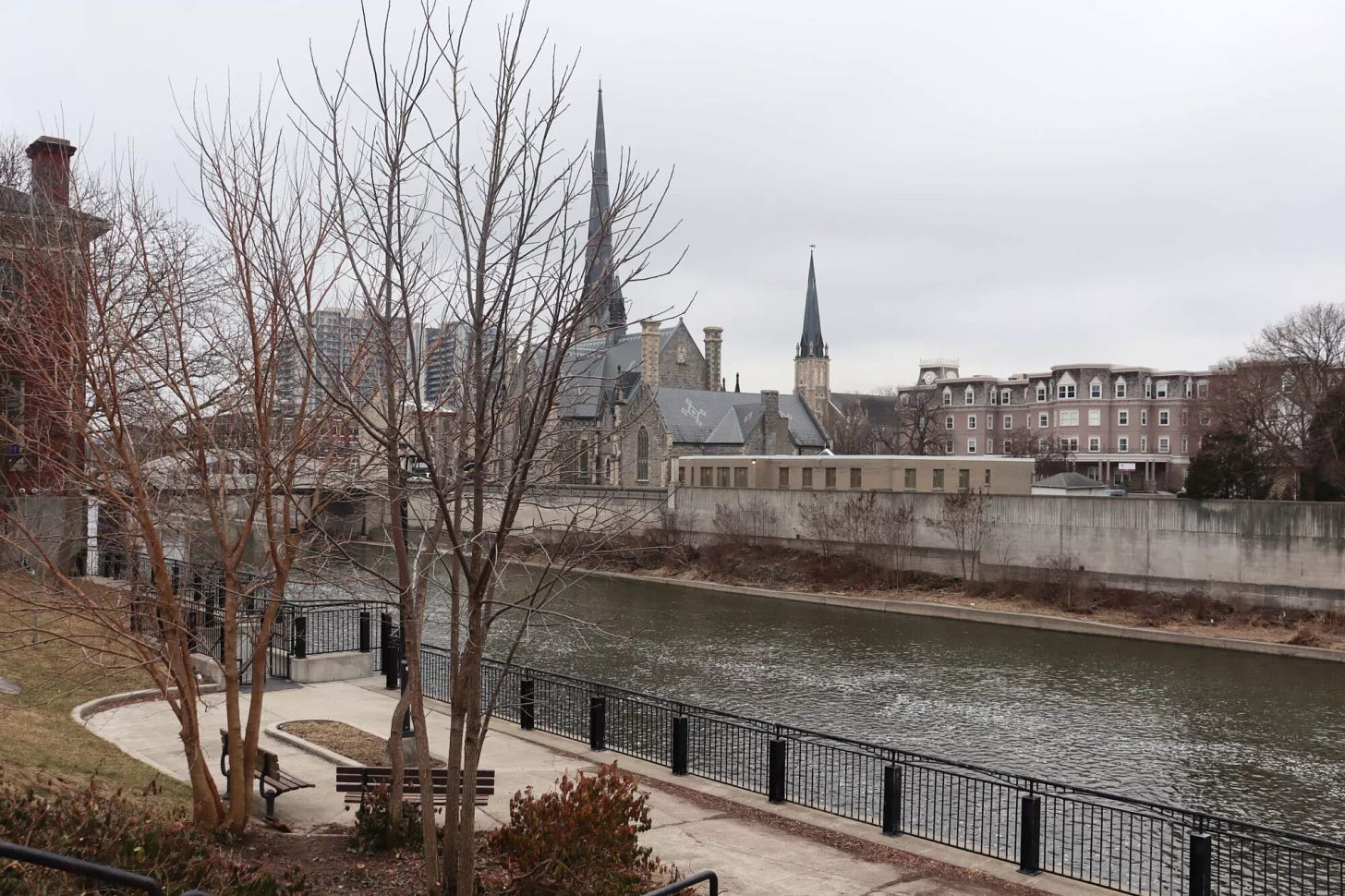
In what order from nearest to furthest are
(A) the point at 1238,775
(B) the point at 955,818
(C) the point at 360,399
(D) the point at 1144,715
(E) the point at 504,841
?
(E) the point at 504,841 → (C) the point at 360,399 → (B) the point at 955,818 → (A) the point at 1238,775 → (D) the point at 1144,715

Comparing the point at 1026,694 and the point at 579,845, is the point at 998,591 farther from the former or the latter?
the point at 579,845

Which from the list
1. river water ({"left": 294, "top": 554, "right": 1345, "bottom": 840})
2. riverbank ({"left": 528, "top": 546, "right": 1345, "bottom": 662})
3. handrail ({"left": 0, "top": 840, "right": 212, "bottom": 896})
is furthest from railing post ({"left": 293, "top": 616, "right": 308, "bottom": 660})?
handrail ({"left": 0, "top": 840, "right": 212, "bottom": 896})

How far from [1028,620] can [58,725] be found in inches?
1305

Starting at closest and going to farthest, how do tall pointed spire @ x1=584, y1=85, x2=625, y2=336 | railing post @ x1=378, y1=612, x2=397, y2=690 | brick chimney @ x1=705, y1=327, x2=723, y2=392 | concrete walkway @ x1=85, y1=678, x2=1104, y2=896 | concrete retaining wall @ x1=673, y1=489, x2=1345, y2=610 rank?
tall pointed spire @ x1=584, y1=85, x2=625, y2=336 → concrete walkway @ x1=85, y1=678, x2=1104, y2=896 → railing post @ x1=378, y1=612, x2=397, y2=690 → concrete retaining wall @ x1=673, y1=489, x2=1345, y2=610 → brick chimney @ x1=705, y1=327, x2=723, y2=392

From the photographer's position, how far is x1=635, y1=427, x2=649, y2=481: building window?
7431 cm

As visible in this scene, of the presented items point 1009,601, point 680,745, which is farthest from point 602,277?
point 1009,601

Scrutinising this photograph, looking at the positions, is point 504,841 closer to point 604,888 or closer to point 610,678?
point 604,888

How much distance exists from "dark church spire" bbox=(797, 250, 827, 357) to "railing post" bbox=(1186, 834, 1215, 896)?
3498 inches

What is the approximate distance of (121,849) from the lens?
24.2 feet

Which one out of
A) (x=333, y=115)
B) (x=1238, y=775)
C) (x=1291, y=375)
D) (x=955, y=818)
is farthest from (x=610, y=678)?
(x=1291, y=375)

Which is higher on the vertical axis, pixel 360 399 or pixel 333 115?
pixel 333 115

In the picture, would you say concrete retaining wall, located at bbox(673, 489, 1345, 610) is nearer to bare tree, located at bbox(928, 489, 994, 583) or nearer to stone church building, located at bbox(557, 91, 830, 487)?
bare tree, located at bbox(928, 489, 994, 583)

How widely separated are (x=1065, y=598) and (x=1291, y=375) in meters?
22.2

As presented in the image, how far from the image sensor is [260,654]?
10125mm
